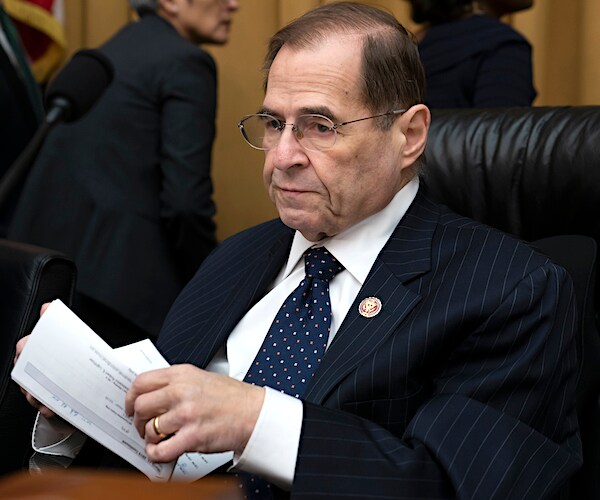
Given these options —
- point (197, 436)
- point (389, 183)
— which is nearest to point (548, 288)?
point (389, 183)

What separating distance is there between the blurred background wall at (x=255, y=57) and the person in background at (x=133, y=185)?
0.89 ft

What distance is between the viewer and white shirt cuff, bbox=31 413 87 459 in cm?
154

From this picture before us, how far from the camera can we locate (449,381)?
1366 millimetres

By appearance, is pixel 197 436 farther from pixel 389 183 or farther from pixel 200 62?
pixel 200 62

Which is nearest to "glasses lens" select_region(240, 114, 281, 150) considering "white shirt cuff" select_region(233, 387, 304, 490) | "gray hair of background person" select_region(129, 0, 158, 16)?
"white shirt cuff" select_region(233, 387, 304, 490)

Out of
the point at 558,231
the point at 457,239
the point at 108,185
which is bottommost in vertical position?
the point at 108,185

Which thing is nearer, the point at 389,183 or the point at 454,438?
the point at 454,438

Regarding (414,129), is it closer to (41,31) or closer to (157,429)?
(157,429)

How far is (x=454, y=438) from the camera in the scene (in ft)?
Answer: 4.21

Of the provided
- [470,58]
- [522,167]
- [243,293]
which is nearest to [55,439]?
[243,293]

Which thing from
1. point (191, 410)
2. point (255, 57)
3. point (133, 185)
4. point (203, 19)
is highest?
point (203, 19)

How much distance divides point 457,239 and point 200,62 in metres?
1.45

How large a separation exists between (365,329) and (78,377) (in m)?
0.39

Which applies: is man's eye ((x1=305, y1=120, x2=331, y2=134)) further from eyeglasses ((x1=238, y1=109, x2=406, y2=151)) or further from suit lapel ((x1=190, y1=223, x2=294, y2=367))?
suit lapel ((x1=190, y1=223, x2=294, y2=367))
